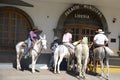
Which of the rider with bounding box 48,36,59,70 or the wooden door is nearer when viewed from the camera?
the rider with bounding box 48,36,59,70

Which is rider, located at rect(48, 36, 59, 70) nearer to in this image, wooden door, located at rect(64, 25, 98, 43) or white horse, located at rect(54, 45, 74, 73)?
white horse, located at rect(54, 45, 74, 73)

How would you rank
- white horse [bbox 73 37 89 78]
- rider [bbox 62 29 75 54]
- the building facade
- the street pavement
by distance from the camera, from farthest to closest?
1. the building facade
2. rider [bbox 62 29 75 54]
3. white horse [bbox 73 37 89 78]
4. the street pavement

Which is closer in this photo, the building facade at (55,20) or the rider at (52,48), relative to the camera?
the rider at (52,48)

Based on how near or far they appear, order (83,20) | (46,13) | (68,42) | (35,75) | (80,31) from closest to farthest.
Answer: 1. (35,75)
2. (68,42)
3. (46,13)
4. (80,31)
5. (83,20)

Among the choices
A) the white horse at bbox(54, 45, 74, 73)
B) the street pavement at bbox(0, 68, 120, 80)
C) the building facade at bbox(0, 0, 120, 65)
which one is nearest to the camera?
the street pavement at bbox(0, 68, 120, 80)

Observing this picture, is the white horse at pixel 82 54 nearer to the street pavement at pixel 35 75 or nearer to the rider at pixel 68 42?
the street pavement at pixel 35 75

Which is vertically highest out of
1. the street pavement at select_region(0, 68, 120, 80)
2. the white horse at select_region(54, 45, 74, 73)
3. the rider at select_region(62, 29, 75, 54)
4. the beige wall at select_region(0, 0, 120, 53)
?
the beige wall at select_region(0, 0, 120, 53)

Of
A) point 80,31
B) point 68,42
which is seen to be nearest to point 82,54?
point 68,42

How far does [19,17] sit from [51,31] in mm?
1968

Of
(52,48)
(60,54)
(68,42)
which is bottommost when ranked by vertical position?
(60,54)

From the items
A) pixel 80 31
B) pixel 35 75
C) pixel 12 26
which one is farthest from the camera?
pixel 80 31

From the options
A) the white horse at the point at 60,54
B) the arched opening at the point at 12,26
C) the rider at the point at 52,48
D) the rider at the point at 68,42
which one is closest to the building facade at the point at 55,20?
the arched opening at the point at 12,26

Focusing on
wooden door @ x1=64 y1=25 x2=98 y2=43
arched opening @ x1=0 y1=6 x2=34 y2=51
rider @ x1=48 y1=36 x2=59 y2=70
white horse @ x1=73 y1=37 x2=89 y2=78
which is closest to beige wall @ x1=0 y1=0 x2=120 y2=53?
arched opening @ x1=0 y1=6 x2=34 y2=51

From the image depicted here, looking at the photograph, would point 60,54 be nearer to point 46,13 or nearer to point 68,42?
point 68,42
